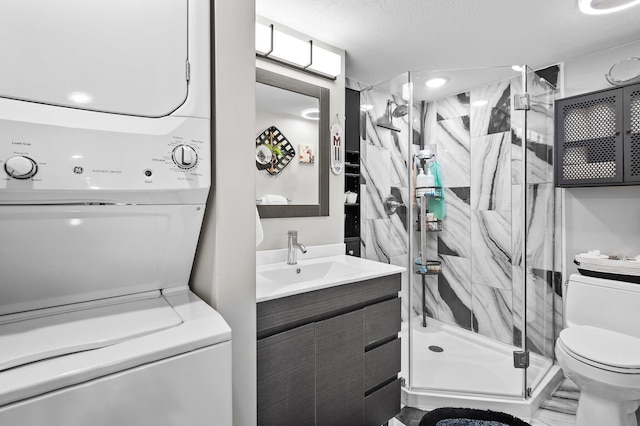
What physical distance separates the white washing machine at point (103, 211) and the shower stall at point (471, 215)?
162cm

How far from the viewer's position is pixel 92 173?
747 millimetres

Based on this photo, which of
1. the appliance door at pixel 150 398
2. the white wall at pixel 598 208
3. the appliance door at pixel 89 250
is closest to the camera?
the appliance door at pixel 150 398

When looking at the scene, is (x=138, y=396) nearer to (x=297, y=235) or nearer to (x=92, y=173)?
(x=92, y=173)

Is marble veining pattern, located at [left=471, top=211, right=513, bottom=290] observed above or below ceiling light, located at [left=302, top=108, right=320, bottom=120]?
below

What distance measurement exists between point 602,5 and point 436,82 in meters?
0.93

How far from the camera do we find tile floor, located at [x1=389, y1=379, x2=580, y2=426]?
1.84 meters

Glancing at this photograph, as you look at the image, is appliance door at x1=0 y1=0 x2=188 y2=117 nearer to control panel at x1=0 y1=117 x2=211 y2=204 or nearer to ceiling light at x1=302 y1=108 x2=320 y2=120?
control panel at x1=0 y1=117 x2=211 y2=204

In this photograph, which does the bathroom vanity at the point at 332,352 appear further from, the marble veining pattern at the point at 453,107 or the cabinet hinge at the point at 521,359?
the marble veining pattern at the point at 453,107

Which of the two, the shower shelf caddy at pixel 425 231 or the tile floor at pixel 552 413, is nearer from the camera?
the tile floor at pixel 552 413

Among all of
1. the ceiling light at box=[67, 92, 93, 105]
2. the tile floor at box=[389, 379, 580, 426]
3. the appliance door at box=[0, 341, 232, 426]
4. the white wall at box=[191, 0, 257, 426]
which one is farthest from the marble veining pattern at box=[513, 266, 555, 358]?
the ceiling light at box=[67, 92, 93, 105]

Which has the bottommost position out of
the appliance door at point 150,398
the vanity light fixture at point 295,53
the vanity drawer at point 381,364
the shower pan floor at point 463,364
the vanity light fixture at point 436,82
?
the shower pan floor at point 463,364

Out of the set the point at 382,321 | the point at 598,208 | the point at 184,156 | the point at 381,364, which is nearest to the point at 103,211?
the point at 184,156

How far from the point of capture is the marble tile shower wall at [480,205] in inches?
87.4

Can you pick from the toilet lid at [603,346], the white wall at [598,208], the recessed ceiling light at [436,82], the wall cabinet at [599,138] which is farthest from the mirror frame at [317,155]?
the white wall at [598,208]
